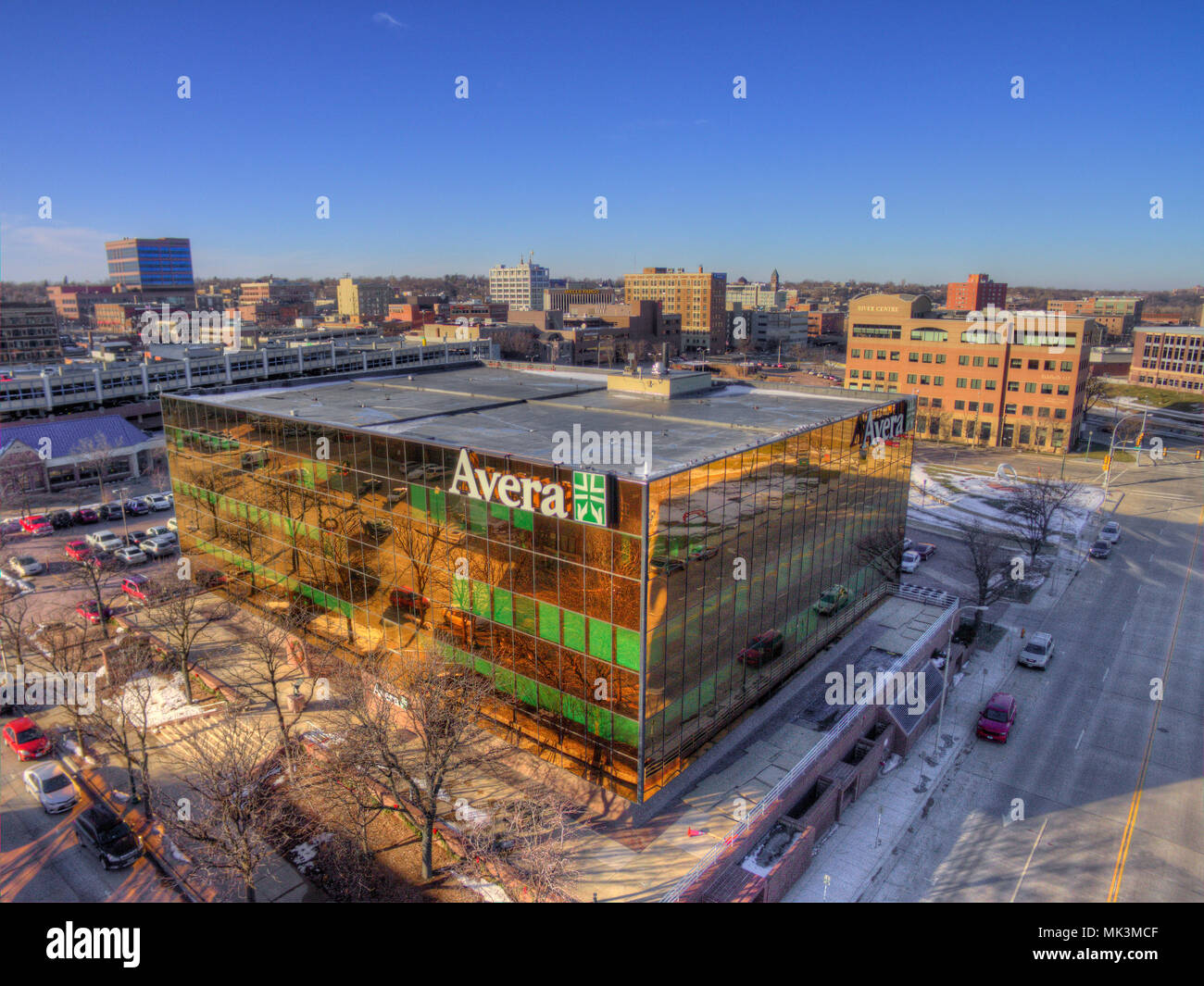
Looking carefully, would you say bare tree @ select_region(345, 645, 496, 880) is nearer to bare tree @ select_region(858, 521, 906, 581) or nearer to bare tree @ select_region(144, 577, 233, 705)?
bare tree @ select_region(144, 577, 233, 705)

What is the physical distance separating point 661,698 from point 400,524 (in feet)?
39.6

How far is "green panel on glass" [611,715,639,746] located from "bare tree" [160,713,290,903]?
9.96 metres

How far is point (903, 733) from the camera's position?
27.5 meters

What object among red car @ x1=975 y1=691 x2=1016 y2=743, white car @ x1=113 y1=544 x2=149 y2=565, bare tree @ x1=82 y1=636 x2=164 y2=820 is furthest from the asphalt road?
white car @ x1=113 y1=544 x2=149 y2=565

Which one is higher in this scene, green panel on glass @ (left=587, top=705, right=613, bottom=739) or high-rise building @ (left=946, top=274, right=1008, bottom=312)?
high-rise building @ (left=946, top=274, right=1008, bottom=312)

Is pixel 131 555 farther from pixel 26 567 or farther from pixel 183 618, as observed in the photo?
pixel 183 618

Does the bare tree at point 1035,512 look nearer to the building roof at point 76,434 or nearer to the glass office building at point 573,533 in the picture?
the glass office building at point 573,533

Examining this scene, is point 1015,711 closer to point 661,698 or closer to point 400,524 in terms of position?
point 661,698

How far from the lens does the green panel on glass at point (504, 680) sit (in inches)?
988

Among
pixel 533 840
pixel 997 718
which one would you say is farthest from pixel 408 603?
pixel 997 718

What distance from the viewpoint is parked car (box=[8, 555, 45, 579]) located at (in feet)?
137

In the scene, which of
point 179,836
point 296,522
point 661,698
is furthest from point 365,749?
point 296,522

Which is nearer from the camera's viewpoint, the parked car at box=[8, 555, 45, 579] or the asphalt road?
the asphalt road

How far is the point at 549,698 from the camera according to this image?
23906 millimetres
